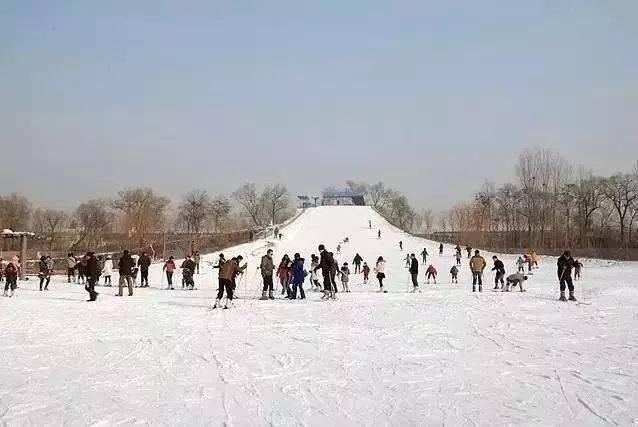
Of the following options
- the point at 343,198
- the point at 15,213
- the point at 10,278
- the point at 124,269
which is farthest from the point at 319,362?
the point at 343,198

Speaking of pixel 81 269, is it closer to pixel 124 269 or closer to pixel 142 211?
pixel 124 269

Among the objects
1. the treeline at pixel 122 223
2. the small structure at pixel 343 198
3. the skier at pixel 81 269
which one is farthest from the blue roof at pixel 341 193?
the skier at pixel 81 269

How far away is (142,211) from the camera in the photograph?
190 feet

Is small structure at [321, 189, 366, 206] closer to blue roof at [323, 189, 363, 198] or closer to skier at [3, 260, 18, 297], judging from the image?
blue roof at [323, 189, 363, 198]

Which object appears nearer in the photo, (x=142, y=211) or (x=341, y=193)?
(x=142, y=211)

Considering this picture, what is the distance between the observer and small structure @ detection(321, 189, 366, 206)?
11588 centimetres

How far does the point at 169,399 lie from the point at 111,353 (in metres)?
2.96

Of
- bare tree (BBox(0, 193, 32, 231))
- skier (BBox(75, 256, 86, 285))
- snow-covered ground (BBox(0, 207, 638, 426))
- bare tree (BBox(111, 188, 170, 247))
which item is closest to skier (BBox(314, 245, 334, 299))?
snow-covered ground (BBox(0, 207, 638, 426))

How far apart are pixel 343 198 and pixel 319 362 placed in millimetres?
112331

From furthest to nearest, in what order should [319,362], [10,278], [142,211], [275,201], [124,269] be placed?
[275,201] → [142,211] → [124,269] → [10,278] → [319,362]

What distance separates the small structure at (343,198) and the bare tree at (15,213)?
56393 mm

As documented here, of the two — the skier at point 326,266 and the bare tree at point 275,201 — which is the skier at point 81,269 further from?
the bare tree at point 275,201

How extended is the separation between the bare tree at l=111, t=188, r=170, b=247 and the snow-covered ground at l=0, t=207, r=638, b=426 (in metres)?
39.5

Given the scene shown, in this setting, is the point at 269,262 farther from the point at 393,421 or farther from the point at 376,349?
the point at 393,421
